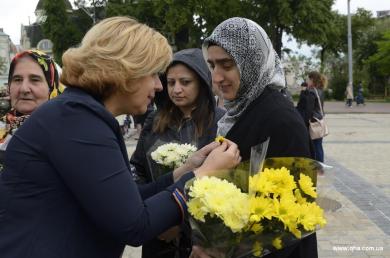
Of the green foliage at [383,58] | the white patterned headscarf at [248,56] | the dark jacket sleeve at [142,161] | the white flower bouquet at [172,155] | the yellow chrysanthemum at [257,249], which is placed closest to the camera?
the yellow chrysanthemum at [257,249]

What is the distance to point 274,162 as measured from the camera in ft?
5.53

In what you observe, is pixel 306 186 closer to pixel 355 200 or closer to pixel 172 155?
pixel 172 155

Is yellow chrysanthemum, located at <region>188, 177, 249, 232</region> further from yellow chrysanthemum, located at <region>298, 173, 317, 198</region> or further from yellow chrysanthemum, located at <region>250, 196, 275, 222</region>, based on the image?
yellow chrysanthemum, located at <region>298, 173, 317, 198</region>

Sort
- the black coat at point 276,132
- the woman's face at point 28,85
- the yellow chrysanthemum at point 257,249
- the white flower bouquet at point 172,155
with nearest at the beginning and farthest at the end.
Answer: the yellow chrysanthemum at point 257,249 < the black coat at point 276,132 < the white flower bouquet at point 172,155 < the woman's face at point 28,85

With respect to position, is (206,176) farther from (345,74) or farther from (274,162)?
(345,74)

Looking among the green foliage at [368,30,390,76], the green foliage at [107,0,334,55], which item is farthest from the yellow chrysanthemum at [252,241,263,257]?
the green foliage at [368,30,390,76]

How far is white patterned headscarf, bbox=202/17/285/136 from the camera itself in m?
2.09

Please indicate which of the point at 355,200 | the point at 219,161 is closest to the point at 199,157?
the point at 219,161

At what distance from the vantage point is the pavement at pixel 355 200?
4609 mm

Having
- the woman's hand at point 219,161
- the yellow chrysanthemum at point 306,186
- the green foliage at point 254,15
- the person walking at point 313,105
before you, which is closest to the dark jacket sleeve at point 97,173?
the woman's hand at point 219,161

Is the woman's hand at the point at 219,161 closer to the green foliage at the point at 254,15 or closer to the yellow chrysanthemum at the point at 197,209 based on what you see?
the yellow chrysanthemum at the point at 197,209

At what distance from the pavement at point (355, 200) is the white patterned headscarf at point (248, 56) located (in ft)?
1.55

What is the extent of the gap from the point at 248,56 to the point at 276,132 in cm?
39

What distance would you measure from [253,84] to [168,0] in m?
25.5
